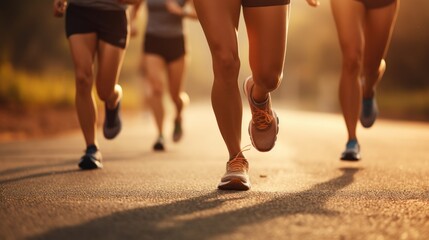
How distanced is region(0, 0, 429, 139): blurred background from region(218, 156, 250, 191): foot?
1.18 m

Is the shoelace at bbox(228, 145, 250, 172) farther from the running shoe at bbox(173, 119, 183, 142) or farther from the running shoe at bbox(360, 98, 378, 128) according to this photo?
the running shoe at bbox(173, 119, 183, 142)

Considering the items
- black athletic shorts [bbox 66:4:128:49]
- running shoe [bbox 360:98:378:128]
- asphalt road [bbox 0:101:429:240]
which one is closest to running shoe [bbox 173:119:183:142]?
asphalt road [bbox 0:101:429:240]

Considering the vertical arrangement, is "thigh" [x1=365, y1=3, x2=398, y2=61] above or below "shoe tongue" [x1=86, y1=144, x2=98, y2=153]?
above

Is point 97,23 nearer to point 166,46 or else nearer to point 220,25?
point 220,25

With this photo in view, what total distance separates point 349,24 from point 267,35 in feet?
5.81

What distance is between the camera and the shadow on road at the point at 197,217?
115 inches

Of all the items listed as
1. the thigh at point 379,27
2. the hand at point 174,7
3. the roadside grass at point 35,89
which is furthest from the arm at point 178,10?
the roadside grass at point 35,89

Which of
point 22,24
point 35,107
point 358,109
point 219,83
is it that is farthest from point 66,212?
point 22,24

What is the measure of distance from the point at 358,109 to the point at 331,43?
38866mm

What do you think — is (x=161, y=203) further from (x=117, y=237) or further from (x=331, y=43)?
(x=331, y=43)

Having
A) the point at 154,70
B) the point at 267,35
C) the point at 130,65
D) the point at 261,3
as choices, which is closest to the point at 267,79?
the point at 267,35

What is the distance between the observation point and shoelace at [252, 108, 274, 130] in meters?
4.82

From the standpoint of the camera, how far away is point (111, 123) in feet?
22.0

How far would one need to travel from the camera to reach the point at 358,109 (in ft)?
20.6
